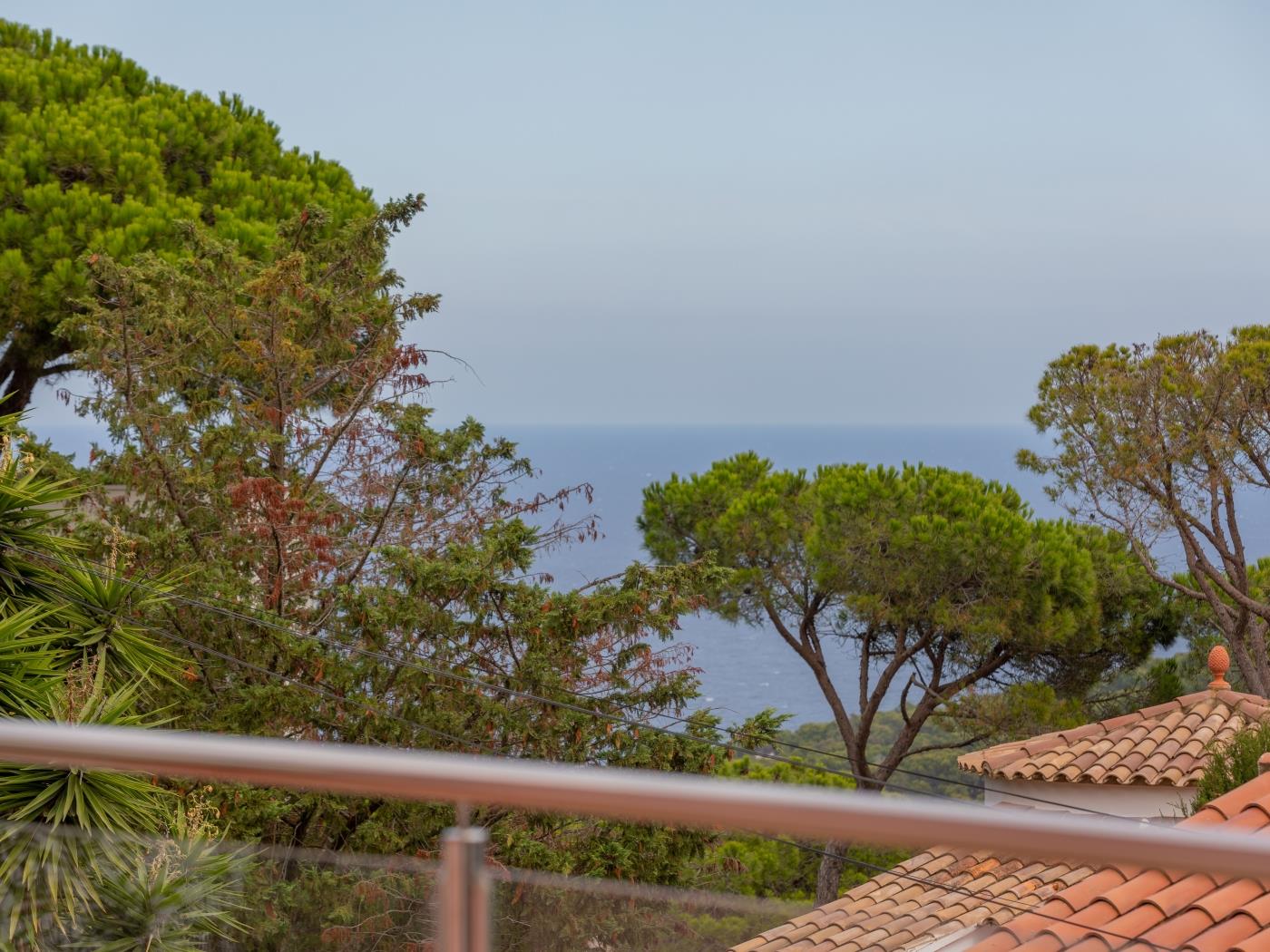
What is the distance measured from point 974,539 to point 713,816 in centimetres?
1574

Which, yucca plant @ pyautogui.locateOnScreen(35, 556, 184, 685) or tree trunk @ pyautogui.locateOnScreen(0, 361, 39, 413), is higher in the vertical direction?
tree trunk @ pyautogui.locateOnScreen(0, 361, 39, 413)

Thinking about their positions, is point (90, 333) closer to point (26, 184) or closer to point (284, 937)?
point (26, 184)

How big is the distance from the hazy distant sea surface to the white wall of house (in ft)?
5.85

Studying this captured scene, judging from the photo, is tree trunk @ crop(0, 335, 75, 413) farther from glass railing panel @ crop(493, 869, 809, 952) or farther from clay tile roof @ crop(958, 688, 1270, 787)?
glass railing panel @ crop(493, 869, 809, 952)

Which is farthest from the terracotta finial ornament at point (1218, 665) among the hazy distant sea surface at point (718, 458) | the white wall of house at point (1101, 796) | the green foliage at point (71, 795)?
the green foliage at point (71, 795)

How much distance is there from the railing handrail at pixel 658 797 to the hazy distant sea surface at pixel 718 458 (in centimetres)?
713

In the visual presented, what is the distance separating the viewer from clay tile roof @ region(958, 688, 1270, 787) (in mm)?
8523

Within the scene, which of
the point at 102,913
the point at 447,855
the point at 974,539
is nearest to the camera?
the point at 447,855

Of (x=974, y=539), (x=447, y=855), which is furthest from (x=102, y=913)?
(x=974, y=539)

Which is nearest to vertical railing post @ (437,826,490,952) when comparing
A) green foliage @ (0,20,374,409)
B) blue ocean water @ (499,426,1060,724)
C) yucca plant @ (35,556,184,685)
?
yucca plant @ (35,556,184,685)

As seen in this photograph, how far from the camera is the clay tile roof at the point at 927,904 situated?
4.82 feet

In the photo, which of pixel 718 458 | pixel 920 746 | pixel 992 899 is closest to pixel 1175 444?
pixel 920 746

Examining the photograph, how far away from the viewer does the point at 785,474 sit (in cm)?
1855

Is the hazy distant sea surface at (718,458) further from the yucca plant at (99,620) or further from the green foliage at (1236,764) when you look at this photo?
the yucca plant at (99,620)
